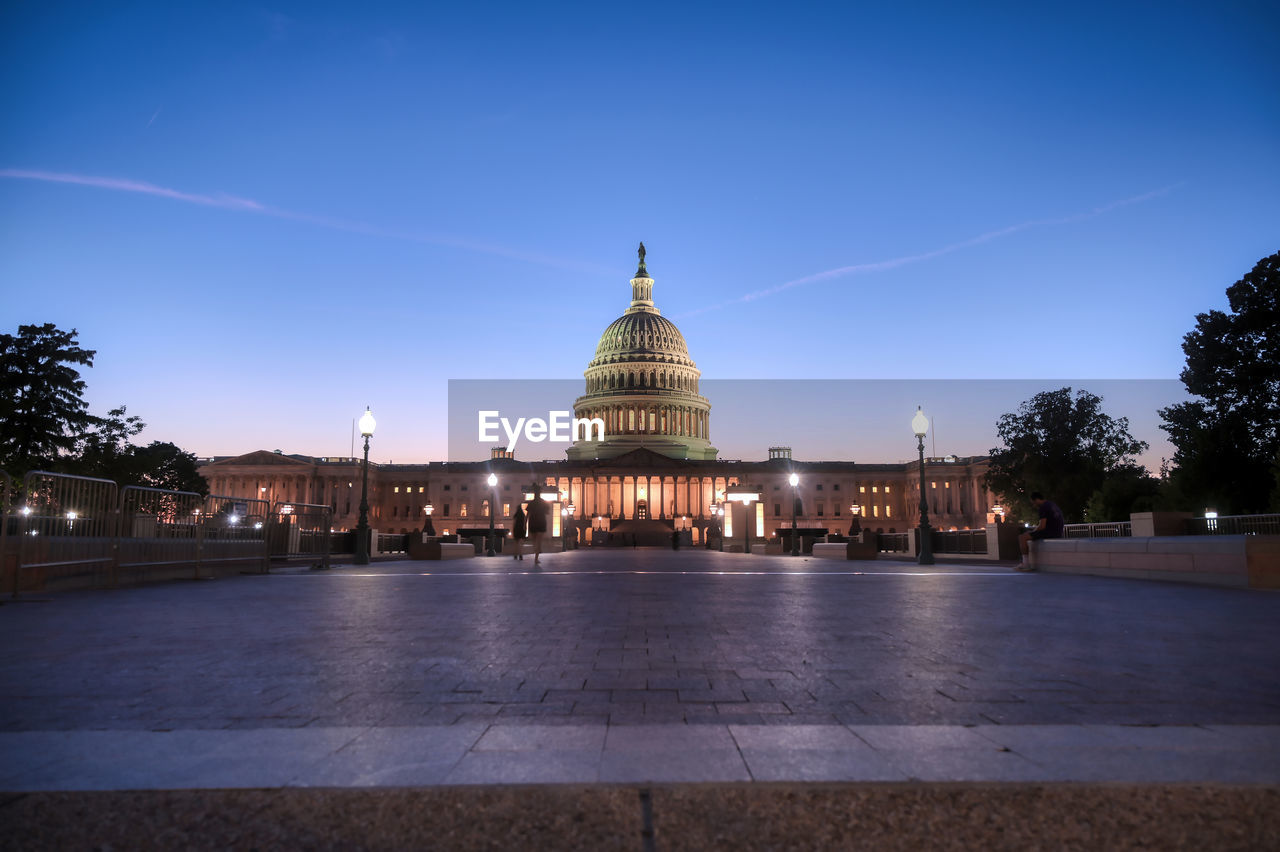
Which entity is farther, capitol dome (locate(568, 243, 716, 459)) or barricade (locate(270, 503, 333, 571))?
capitol dome (locate(568, 243, 716, 459))

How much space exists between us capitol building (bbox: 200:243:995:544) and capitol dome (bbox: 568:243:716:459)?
22 centimetres

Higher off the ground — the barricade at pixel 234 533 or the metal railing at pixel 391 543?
the barricade at pixel 234 533

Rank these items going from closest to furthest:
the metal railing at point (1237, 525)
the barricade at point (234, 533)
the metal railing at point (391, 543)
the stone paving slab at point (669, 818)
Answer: the stone paving slab at point (669, 818) → the barricade at point (234, 533) → the metal railing at point (1237, 525) → the metal railing at point (391, 543)

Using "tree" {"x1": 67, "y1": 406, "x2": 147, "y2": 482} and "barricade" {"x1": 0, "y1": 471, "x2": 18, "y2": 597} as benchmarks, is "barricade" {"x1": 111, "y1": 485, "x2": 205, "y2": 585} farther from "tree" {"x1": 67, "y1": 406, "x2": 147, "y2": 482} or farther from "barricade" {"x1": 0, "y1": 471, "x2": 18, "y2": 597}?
"tree" {"x1": 67, "y1": 406, "x2": 147, "y2": 482}

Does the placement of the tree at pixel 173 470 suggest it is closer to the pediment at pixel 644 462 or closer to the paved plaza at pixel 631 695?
the pediment at pixel 644 462

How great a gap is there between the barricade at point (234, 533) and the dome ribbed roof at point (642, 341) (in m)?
130

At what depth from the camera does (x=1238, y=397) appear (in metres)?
47.9

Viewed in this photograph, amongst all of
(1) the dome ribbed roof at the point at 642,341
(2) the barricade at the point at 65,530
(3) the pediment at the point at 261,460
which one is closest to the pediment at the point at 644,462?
(1) the dome ribbed roof at the point at 642,341

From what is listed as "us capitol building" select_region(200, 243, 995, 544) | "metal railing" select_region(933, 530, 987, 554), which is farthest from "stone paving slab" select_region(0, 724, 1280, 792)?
"us capitol building" select_region(200, 243, 995, 544)

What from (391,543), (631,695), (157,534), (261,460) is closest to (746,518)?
(391,543)

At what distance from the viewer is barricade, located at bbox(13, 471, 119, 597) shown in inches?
532

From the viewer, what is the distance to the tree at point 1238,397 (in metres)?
46.4

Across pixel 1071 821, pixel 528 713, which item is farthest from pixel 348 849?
pixel 1071 821

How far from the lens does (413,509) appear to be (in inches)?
5728
